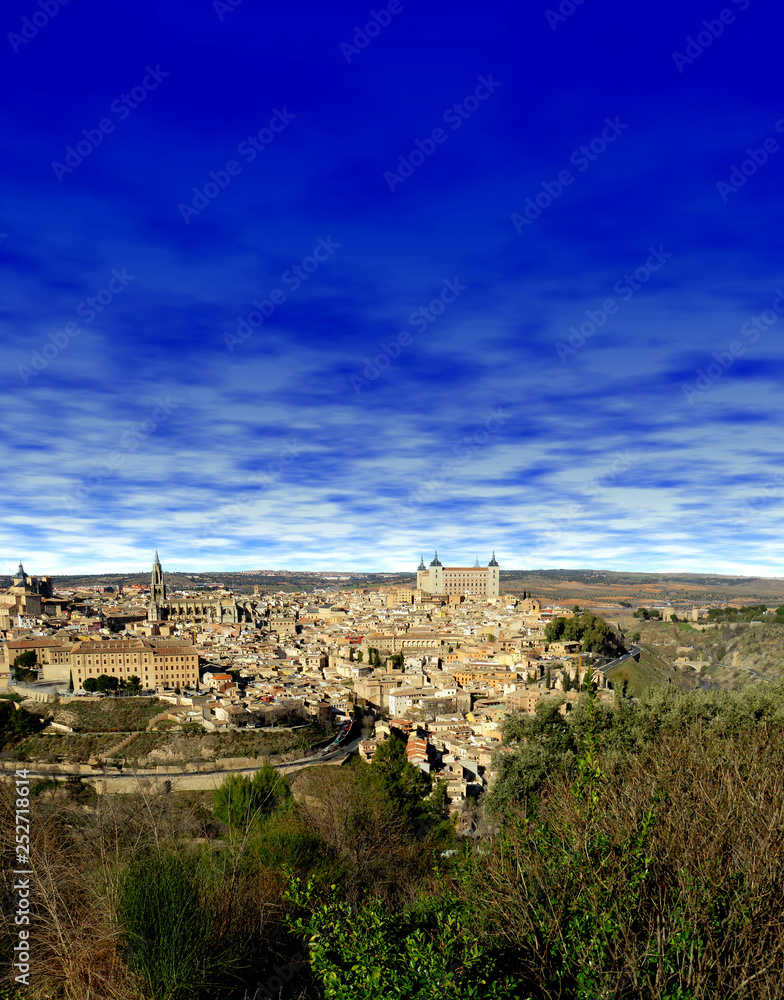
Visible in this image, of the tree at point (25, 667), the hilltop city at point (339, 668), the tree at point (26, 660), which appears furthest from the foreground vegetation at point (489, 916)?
the tree at point (26, 660)

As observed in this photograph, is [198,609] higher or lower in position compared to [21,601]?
lower

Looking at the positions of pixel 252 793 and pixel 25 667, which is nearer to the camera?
pixel 252 793

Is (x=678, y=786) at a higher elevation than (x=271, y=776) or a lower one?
higher

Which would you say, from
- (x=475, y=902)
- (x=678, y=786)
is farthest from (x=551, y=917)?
(x=678, y=786)

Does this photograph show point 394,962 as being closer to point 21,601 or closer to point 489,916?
point 489,916

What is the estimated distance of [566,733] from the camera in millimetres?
14672

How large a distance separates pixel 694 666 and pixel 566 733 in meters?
56.3

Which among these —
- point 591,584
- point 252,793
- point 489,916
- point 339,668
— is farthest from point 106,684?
point 591,584

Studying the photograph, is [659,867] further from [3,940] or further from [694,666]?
[694,666]

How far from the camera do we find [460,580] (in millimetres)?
107375

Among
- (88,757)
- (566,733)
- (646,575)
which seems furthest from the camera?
(646,575)

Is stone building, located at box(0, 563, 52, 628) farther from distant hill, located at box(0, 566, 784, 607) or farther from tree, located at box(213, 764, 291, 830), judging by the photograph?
tree, located at box(213, 764, 291, 830)

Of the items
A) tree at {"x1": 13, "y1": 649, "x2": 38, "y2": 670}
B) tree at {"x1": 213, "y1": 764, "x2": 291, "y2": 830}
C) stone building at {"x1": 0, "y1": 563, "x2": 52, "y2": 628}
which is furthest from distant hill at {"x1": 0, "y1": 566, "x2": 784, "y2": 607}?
tree at {"x1": 213, "y1": 764, "x2": 291, "y2": 830}

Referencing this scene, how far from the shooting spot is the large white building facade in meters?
106
